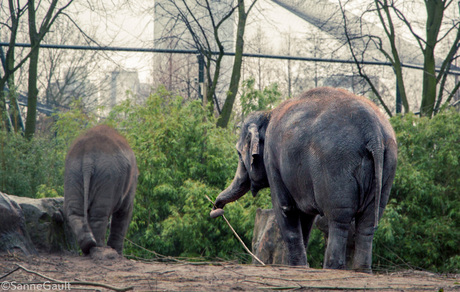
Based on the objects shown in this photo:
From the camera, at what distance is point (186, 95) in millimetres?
16391

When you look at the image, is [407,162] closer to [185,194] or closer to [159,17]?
[185,194]

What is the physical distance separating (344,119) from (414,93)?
11818 millimetres

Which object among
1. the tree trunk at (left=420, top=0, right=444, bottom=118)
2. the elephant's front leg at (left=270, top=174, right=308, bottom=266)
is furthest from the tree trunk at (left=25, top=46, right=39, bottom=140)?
the elephant's front leg at (left=270, top=174, right=308, bottom=266)

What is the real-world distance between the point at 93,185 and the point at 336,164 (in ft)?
13.3

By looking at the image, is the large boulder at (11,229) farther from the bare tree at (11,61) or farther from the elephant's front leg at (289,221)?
the bare tree at (11,61)

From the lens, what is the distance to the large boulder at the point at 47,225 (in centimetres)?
857

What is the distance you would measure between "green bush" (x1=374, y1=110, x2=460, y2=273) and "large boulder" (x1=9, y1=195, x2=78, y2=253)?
17.0ft

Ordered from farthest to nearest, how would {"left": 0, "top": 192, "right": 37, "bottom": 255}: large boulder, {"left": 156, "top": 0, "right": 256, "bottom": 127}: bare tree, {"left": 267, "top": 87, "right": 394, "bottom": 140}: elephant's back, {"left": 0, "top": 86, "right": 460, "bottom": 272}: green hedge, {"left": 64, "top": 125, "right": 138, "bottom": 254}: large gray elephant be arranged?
{"left": 156, "top": 0, "right": 256, "bottom": 127}: bare tree, {"left": 0, "top": 86, "right": 460, "bottom": 272}: green hedge, {"left": 64, "top": 125, "right": 138, "bottom": 254}: large gray elephant, {"left": 0, "top": 192, "right": 37, "bottom": 255}: large boulder, {"left": 267, "top": 87, "right": 394, "bottom": 140}: elephant's back

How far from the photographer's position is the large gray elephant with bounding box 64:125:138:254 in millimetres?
8297

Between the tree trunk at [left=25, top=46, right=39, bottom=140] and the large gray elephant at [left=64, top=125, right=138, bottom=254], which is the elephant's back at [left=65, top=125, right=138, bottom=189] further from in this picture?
the tree trunk at [left=25, top=46, right=39, bottom=140]

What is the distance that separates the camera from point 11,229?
7391mm

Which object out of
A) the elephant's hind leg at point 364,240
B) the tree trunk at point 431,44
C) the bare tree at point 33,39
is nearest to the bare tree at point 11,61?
the bare tree at point 33,39

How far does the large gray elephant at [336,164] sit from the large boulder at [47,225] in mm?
3820

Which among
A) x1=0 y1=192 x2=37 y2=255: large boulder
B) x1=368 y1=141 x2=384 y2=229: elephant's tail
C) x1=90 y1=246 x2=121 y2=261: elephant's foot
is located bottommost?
x1=90 y1=246 x2=121 y2=261: elephant's foot
